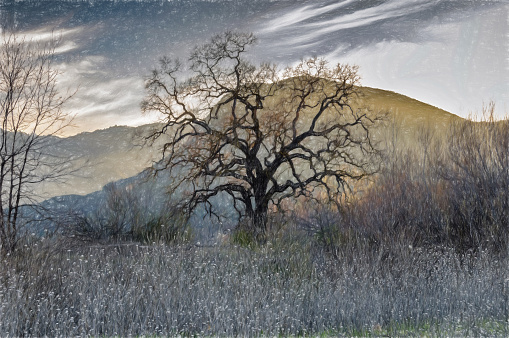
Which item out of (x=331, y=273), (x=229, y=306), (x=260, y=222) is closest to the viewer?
(x=229, y=306)

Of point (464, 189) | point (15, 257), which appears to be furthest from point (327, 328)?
point (464, 189)

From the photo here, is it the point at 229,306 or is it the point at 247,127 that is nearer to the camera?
the point at 229,306

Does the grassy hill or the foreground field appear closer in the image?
the foreground field

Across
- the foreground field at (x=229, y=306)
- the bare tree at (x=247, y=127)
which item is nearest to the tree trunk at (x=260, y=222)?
the bare tree at (x=247, y=127)

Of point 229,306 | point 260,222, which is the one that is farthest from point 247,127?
point 229,306

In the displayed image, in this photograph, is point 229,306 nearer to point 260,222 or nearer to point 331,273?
point 331,273

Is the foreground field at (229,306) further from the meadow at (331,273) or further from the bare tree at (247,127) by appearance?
the bare tree at (247,127)

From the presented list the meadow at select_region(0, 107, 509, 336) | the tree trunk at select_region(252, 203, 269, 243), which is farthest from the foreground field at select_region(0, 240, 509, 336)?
the tree trunk at select_region(252, 203, 269, 243)

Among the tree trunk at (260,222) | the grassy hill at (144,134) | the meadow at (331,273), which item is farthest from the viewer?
the grassy hill at (144,134)

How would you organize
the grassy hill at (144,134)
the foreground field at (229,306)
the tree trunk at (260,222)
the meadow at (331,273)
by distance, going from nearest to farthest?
the foreground field at (229,306) < the meadow at (331,273) < the tree trunk at (260,222) < the grassy hill at (144,134)

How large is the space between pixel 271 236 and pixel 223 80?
22.8 feet

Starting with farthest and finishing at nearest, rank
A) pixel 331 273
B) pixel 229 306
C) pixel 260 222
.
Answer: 1. pixel 260 222
2. pixel 331 273
3. pixel 229 306

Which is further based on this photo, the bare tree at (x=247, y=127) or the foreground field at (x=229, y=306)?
the bare tree at (x=247, y=127)

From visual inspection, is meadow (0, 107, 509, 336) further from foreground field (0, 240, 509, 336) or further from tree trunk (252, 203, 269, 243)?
tree trunk (252, 203, 269, 243)
